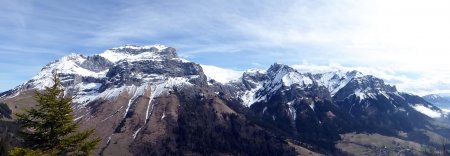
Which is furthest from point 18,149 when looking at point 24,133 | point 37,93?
point 37,93

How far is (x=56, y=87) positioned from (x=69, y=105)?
6.98 ft

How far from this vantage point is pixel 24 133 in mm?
43469

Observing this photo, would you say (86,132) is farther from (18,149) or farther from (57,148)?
(18,149)

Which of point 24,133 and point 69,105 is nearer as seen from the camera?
point 24,133

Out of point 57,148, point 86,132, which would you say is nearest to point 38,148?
point 57,148

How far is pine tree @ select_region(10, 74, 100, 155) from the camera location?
4425 centimetres

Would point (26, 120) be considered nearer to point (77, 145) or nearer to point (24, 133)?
point (24, 133)

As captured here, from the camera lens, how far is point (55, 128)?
44906 mm

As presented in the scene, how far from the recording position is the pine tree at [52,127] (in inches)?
1742

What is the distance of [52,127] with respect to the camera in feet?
147

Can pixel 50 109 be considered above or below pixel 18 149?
above

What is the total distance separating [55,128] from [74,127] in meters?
1.89

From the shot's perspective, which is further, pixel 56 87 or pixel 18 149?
pixel 56 87

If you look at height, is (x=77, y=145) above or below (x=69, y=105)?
below
